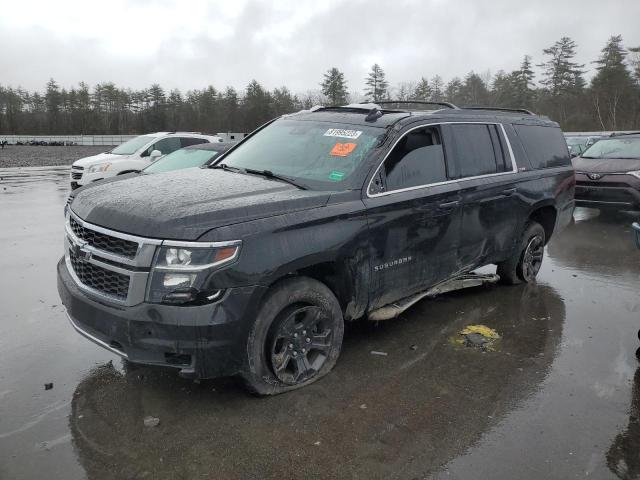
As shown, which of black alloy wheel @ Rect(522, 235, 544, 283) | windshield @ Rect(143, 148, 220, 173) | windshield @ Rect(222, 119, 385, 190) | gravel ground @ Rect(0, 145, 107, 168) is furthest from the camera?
gravel ground @ Rect(0, 145, 107, 168)

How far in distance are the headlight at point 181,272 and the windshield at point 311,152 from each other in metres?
1.20

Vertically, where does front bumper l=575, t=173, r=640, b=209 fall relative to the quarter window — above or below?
below

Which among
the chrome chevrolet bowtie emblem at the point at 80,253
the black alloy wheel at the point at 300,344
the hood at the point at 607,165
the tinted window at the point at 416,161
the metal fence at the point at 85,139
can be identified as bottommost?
the metal fence at the point at 85,139

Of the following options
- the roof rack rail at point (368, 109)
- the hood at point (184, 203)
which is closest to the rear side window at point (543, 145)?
the roof rack rail at point (368, 109)

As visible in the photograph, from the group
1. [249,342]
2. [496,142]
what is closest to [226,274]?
[249,342]

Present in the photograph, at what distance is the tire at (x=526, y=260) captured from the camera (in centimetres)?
616

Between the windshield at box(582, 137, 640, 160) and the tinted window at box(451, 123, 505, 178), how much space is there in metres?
7.45

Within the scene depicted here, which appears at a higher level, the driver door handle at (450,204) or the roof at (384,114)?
the roof at (384,114)

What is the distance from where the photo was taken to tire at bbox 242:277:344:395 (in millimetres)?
3453

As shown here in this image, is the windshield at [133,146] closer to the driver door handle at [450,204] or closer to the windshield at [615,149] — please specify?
the windshield at [615,149]

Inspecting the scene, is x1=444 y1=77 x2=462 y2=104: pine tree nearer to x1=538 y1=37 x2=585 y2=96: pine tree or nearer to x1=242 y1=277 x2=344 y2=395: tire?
x1=538 y1=37 x2=585 y2=96: pine tree

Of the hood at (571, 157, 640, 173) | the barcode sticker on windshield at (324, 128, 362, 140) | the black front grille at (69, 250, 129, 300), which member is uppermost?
the barcode sticker on windshield at (324, 128, 362, 140)

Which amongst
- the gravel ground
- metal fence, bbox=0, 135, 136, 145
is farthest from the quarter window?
metal fence, bbox=0, 135, 136, 145

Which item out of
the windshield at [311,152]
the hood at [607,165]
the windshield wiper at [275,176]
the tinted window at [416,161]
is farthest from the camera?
the hood at [607,165]
